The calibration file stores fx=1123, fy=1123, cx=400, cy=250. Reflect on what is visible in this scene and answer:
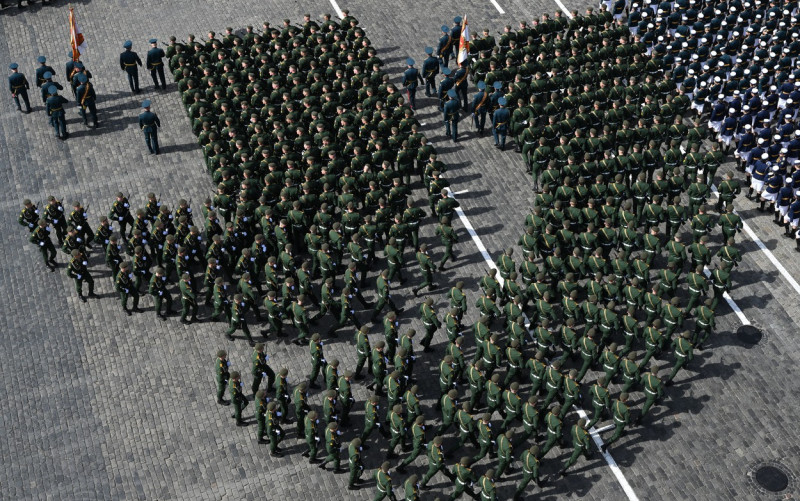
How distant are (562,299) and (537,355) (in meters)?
3.37

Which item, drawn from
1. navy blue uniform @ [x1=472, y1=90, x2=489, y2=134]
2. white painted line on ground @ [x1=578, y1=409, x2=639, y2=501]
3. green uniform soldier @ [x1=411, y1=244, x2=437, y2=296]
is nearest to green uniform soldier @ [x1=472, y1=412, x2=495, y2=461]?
white painted line on ground @ [x1=578, y1=409, x2=639, y2=501]

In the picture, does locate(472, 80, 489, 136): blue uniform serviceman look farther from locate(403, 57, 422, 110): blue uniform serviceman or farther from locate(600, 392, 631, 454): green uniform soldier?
locate(600, 392, 631, 454): green uniform soldier

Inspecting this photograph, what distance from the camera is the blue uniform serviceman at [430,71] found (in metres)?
42.1

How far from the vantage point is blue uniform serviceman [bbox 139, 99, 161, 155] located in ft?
128

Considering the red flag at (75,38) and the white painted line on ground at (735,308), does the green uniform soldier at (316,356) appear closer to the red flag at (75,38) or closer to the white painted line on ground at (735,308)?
the white painted line on ground at (735,308)

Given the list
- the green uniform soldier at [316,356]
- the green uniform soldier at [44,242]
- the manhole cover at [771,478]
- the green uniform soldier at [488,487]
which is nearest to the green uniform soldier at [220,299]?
the green uniform soldier at [316,356]

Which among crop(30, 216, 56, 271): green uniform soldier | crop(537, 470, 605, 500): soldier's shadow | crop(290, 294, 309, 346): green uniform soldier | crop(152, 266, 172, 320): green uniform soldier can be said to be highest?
crop(30, 216, 56, 271): green uniform soldier

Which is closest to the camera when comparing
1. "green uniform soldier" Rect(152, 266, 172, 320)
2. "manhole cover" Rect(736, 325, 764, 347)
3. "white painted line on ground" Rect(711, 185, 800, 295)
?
"manhole cover" Rect(736, 325, 764, 347)

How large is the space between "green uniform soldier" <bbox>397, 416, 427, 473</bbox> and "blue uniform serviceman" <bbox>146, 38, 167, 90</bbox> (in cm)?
2054

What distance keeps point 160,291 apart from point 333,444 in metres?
8.03

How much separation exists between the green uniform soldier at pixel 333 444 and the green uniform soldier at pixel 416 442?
1635 mm

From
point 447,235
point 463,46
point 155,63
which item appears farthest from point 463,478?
point 155,63

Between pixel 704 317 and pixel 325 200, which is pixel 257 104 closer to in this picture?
pixel 325 200

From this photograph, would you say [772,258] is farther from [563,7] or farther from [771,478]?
[563,7]
